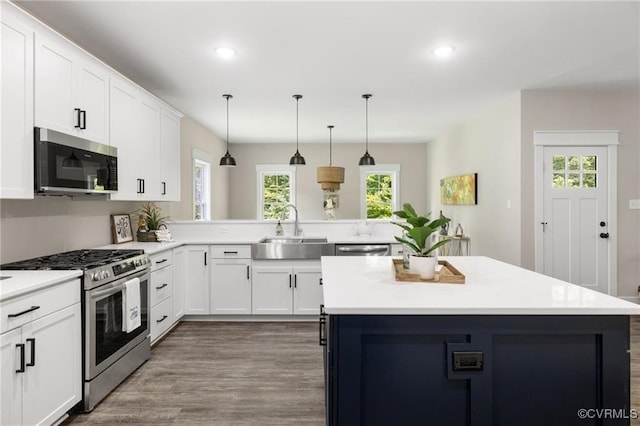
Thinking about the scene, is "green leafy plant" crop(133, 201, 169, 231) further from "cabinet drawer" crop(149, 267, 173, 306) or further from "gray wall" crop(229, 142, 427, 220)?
"gray wall" crop(229, 142, 427, 220)

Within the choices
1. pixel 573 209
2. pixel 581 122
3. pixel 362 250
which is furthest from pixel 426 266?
pixel 581 122

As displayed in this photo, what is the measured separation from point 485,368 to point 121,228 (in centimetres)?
358

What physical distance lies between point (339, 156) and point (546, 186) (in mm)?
4537

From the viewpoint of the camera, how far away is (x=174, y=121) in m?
4.39

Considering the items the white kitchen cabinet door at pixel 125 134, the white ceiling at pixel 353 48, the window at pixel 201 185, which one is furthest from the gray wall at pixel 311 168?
Result: the white kitchen cabinet door at pixel 125 134

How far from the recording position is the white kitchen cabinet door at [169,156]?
406 cm

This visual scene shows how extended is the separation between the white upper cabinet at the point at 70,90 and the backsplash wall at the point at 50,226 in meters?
0.59

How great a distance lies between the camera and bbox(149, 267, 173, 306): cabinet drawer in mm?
3354

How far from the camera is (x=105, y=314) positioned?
2.46 m

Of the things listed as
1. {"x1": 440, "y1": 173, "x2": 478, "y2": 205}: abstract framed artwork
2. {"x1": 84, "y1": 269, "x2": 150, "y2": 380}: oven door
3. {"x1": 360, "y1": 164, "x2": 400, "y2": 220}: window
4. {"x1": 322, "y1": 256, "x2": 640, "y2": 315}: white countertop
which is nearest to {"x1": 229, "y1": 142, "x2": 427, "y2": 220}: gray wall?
{"x1": 360, "y1": 164, "x2": 400, "y2": 220}: window

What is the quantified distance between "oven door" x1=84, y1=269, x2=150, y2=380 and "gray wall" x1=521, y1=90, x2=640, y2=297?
421cm

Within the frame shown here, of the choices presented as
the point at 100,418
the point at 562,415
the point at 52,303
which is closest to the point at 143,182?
the point at 52,303

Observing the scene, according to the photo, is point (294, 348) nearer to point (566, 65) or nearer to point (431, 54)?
point (431, 54)

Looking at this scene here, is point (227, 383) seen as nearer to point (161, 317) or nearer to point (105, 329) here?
point (105, 329)
